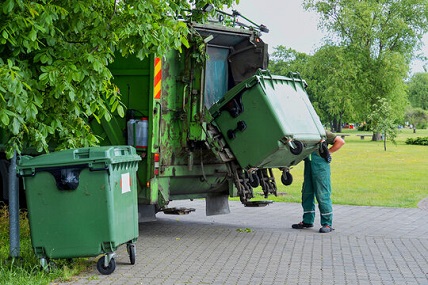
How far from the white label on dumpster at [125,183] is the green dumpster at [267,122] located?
7.22 feet

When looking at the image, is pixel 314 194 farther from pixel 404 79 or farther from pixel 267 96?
pixel 404 79

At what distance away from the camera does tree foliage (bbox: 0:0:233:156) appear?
6.75m

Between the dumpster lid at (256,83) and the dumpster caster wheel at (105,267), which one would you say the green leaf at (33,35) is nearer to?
the dumpster caster wheel at (105,267)

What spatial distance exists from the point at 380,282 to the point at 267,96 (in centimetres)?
294

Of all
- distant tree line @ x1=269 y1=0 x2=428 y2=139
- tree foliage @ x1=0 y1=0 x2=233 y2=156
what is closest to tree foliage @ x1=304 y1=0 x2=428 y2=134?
distant tree line @ x1=269 y1=0 x2=428 y2=139

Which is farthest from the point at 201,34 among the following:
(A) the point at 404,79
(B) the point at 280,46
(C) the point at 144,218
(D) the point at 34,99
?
(B) the point at 280,46

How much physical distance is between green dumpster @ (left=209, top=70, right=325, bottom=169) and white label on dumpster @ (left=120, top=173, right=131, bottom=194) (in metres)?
2.20

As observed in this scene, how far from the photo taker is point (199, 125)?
9625 millimetres

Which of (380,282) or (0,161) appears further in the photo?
(0,161)

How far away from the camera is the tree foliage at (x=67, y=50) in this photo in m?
6.75

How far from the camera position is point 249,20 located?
10.8m

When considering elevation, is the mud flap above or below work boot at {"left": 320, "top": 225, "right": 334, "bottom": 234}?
above

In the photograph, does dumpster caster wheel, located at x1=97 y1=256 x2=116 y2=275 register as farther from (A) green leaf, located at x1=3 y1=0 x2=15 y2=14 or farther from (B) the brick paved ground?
(A) green leaf, located at x1=3 y1=0 x2=15 y2=14

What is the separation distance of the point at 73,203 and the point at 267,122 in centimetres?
301
